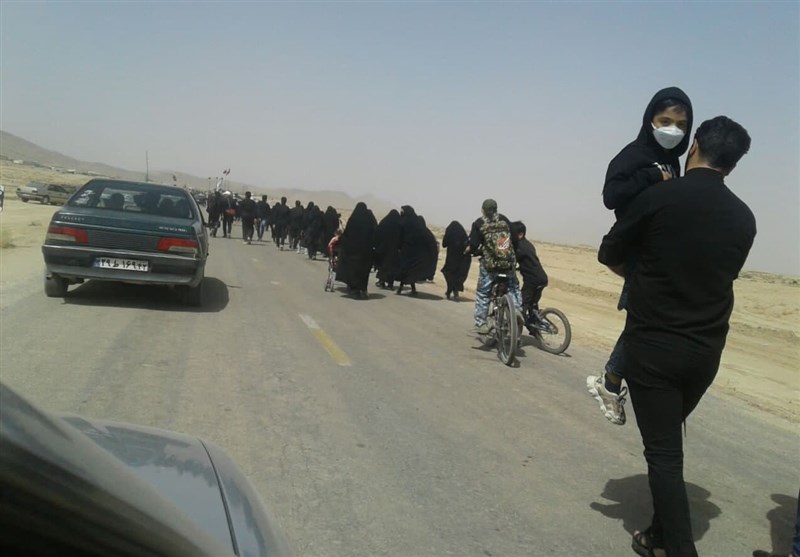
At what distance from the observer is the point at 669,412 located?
3.47m

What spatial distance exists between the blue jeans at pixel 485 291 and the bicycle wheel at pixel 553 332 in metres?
0.60

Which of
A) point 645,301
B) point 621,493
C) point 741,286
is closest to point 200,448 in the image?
point 645,301

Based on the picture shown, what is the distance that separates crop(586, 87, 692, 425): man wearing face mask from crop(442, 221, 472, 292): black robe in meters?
12.6

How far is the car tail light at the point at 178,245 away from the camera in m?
9.82

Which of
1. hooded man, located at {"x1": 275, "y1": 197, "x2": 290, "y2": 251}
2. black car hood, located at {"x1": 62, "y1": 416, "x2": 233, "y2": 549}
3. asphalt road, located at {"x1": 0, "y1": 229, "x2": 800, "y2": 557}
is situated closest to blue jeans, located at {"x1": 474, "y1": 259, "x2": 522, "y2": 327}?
asphalt road, located at {"x1": 0, "y1": 229, "x2": 800, "y2": 557}

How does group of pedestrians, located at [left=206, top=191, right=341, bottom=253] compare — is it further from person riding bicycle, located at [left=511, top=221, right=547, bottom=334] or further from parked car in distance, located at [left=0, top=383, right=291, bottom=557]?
parked car in distance, located at [left=0, top=383, right=291, bottom=557]

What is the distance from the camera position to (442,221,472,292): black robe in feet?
54.6

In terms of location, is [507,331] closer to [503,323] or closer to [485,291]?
[503,323]

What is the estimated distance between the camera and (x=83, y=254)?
9.55 m

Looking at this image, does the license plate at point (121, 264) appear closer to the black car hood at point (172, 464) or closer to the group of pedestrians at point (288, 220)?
the black car hood at point (172, 464)

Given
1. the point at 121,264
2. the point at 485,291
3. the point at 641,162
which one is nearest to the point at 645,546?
the point at 641,162

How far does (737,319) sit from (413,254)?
1065cm

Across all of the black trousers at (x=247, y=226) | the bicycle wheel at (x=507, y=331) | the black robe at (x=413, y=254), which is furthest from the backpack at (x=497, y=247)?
the black trousers at (x=247, y=226)

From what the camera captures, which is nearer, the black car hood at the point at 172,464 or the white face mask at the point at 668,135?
the black car hood at the point at 172,464
